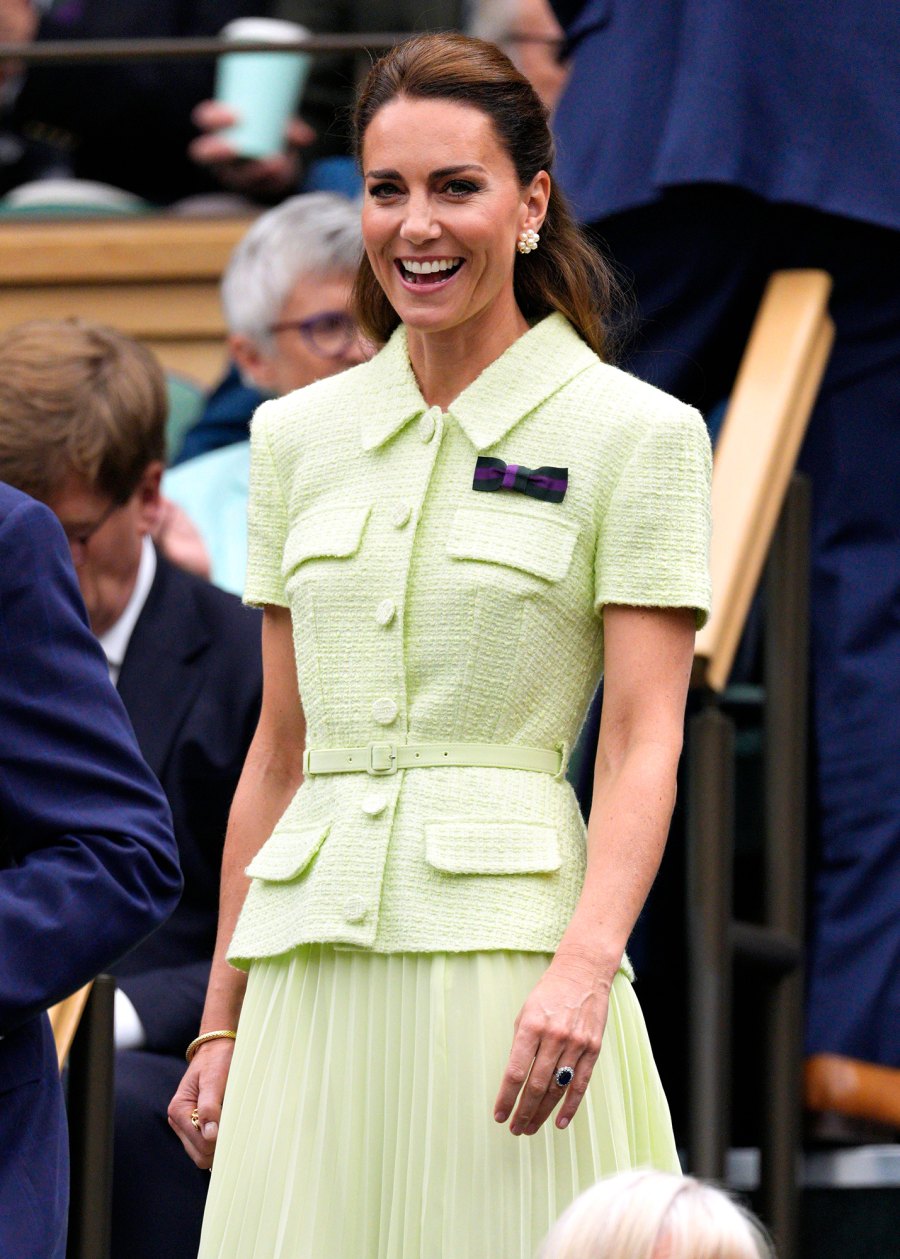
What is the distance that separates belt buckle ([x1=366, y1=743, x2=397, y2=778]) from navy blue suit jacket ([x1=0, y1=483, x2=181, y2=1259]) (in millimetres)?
248

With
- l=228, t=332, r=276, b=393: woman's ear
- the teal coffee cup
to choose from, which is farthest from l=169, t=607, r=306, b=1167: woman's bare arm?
the teal coffee cup

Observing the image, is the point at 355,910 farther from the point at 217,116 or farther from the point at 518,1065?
the point at 217,116

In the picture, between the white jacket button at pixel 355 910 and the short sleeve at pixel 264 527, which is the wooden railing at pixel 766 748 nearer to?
the short sleeve at pixel 264 527

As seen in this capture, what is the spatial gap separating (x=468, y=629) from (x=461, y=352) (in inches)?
12.6

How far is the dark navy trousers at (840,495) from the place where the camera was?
12.9ft

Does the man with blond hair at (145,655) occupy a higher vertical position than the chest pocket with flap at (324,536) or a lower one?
lower

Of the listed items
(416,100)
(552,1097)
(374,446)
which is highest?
(416,100)

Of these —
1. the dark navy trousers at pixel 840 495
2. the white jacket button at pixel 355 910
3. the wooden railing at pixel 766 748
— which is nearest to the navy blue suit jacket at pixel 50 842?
the white jacket button at pixel 355 910

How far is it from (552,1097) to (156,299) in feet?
13.5

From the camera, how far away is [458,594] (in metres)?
2.39

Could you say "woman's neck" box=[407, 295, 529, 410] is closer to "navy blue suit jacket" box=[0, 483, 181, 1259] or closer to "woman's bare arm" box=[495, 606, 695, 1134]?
"woman's bare arm" box=[495, 606, 695, 1134]

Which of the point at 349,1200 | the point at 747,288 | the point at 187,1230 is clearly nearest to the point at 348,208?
the point at 747,288

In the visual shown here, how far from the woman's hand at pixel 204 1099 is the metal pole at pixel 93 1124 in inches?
22.4

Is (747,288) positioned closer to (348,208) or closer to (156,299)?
(348,208)
